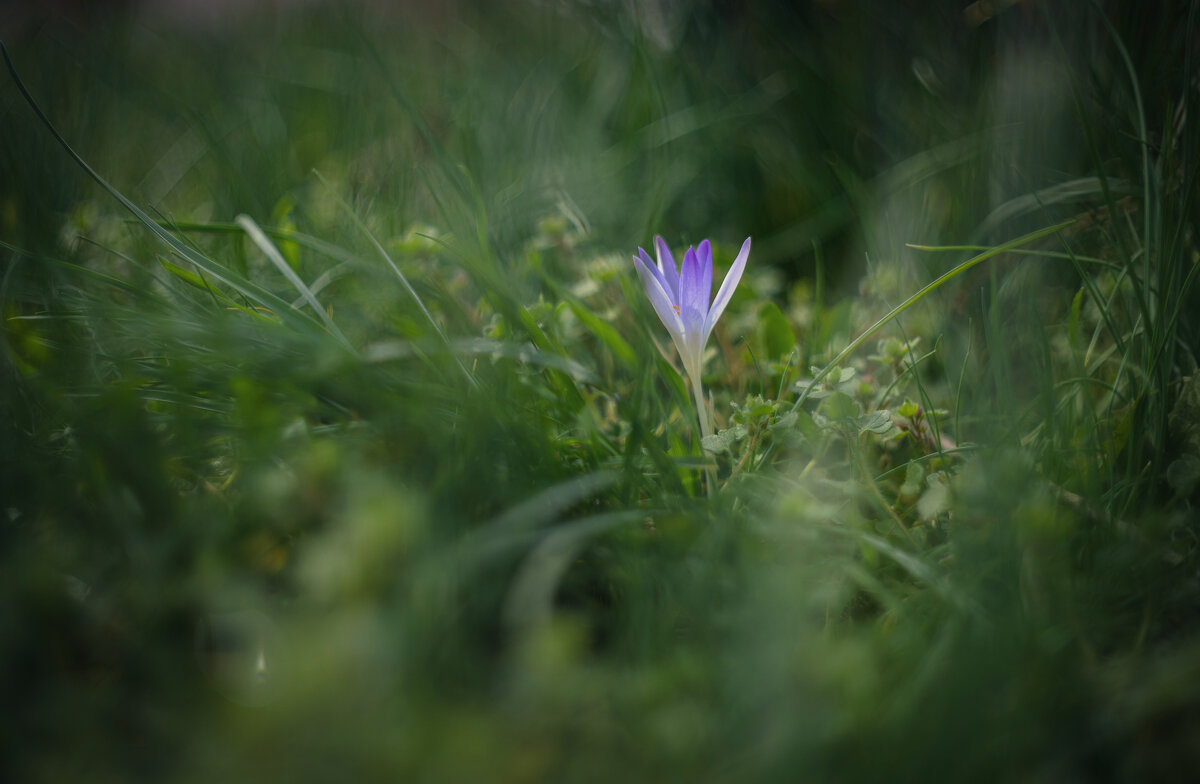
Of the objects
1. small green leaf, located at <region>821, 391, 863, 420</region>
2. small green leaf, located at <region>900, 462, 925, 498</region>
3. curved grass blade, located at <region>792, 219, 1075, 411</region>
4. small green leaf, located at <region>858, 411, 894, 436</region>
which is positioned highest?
curved grass blade, located at <region>792, 219, 1075, 411</region>

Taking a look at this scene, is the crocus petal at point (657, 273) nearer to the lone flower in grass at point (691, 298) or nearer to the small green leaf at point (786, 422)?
the lone flower in grass at point (691, 298)

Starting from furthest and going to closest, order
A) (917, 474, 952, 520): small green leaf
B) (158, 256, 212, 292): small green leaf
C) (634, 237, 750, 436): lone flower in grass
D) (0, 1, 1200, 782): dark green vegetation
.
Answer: (158, 256, 212, 292): small green leaf → (634, 237, 750, 436): lone flower in grass → (917, 474, 952, 520): small green leaf → (0, 1, 1200, 782): dark green vegetation

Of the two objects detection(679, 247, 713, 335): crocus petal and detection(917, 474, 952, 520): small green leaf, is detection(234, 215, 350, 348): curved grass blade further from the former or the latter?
detection(917, 474, 952, 520): small green leaf

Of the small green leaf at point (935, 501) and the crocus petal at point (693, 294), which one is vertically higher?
the crocus petal at point (693, 294)

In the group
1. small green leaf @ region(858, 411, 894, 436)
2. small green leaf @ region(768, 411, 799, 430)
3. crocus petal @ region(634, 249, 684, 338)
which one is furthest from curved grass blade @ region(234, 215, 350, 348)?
small green leaf @ region(858, 411, 894, 436)

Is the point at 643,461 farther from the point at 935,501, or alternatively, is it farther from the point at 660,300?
the point at 935,501

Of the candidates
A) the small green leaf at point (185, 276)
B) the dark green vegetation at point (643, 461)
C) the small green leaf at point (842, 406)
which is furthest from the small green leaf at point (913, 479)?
the small green leaf at point (185, 276)

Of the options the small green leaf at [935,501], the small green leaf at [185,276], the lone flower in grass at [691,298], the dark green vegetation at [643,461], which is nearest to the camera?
the dark green vegetation at [643,461]

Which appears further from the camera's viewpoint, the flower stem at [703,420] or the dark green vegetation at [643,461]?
the flower stem at [703,420]
